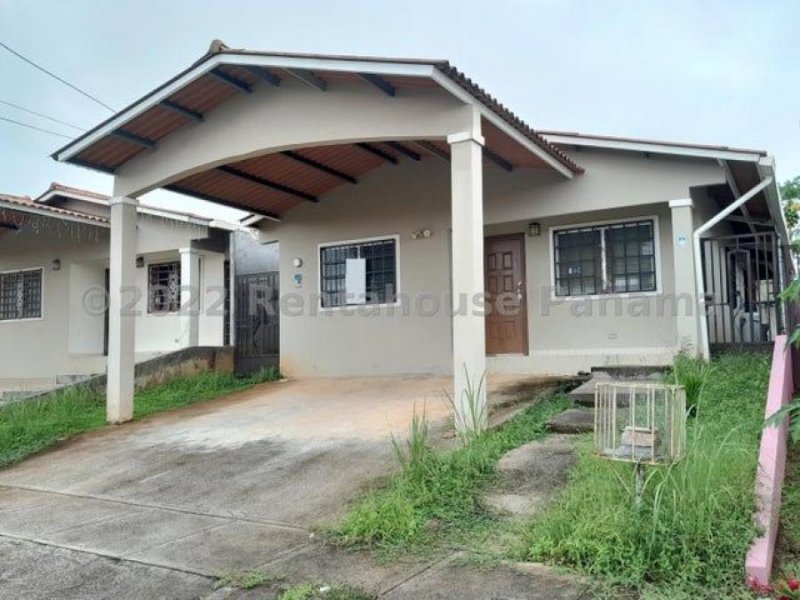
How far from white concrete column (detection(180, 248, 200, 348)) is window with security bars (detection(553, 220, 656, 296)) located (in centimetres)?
701

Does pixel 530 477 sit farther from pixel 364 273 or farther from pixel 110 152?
pixel 110 152

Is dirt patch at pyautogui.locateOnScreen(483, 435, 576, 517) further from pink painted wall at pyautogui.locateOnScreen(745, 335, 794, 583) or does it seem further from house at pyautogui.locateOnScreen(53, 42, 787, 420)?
pink painted wall at pyautogui.locateOnScreen(745, 335, 794, 583)

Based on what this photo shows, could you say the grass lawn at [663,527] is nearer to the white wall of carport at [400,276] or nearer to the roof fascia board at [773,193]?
the roof fascia board at [773,193]

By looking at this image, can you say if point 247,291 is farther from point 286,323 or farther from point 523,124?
point 523,124

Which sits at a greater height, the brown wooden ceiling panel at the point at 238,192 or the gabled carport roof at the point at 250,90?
the gabled carport roof at the point at 250,90

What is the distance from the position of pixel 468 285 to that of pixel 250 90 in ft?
12.5

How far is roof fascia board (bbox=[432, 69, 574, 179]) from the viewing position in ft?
20.1

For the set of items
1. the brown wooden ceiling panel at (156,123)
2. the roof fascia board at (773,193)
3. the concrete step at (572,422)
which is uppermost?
the brown wooden ceiling panel at (156,123)

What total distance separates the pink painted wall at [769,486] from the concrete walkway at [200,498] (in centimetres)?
93

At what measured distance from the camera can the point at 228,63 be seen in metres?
7.21

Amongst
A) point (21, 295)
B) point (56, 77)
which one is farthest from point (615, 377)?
→ point (21, 295)

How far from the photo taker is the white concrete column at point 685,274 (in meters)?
8.16

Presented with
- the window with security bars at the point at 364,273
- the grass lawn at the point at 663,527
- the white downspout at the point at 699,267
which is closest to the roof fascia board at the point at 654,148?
the white downspout at the point at 699,267

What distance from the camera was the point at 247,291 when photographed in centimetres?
1296
